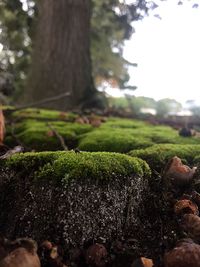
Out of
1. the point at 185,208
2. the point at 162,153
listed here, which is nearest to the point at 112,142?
the point at 162,153

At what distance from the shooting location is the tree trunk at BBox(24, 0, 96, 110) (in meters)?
6.89

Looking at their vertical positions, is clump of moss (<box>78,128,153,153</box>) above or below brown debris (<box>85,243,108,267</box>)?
above

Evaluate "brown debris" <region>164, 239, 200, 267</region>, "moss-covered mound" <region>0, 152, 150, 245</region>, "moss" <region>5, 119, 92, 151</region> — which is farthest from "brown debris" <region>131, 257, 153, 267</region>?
"moss" <region>5, 119, 92, 151</region>

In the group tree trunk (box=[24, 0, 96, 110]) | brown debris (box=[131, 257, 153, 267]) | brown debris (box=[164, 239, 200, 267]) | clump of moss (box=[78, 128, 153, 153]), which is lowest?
brown debris (box=[131, 257, 153, 267])

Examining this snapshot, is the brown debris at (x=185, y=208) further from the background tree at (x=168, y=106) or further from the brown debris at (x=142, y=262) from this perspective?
the background tree at (x=168, y=106)

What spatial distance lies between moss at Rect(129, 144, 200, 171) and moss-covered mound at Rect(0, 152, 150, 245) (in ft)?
1.84

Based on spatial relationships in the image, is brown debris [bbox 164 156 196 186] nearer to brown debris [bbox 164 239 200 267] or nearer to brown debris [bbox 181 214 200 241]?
brown debris [bbox 181 214 200 241]

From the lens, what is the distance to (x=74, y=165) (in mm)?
2234

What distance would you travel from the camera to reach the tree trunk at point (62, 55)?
22.6 feet

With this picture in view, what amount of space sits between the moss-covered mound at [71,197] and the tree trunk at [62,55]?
14.6 feet

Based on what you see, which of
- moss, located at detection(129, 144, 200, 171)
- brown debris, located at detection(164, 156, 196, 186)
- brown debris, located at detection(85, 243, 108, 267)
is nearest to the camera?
brown debris, located at detection(85, 243, 108, 267)

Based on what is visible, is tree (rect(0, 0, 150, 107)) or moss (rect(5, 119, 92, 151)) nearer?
moss (rect(5, 119, 92, 151))

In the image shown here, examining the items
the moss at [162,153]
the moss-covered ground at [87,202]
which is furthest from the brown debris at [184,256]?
the moss at [162,153]

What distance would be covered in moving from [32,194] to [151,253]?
0.70m
